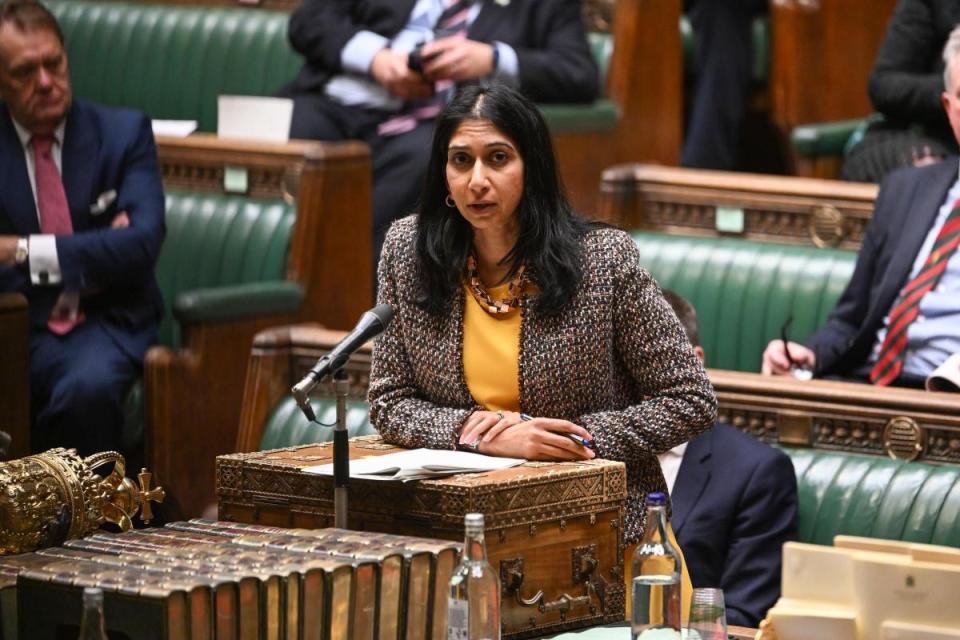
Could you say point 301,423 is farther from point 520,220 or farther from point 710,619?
point 710,619

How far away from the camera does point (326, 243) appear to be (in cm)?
509

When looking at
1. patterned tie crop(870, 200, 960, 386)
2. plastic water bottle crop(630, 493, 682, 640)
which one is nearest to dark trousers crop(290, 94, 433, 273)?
patterned tie crop(870, 200, 960, 386)

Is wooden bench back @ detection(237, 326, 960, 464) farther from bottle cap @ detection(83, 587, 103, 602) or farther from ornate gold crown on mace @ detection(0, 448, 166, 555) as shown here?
bottle cap @ detection(83, 587, 103, 602)

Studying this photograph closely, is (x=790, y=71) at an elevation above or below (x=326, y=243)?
above

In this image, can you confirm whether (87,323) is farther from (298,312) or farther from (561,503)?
(561,503)

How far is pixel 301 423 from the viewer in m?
4.36

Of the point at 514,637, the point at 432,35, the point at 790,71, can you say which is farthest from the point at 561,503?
the point at 790,71

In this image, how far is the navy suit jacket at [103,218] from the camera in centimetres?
455

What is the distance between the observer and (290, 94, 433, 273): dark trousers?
17.2 ft

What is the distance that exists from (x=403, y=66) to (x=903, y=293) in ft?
5.27

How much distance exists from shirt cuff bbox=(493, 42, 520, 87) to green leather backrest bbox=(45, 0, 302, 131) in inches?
40.4

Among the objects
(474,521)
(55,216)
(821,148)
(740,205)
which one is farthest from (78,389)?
(821,148)

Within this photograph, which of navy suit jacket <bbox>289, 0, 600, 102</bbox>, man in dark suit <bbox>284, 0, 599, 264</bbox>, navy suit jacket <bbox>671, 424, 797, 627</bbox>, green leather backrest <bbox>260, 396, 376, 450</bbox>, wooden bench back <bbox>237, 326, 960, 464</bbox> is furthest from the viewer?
navy suit jacket <bbox>289, 0, 600, 102</bbox>

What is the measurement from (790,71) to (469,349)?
125 inches
